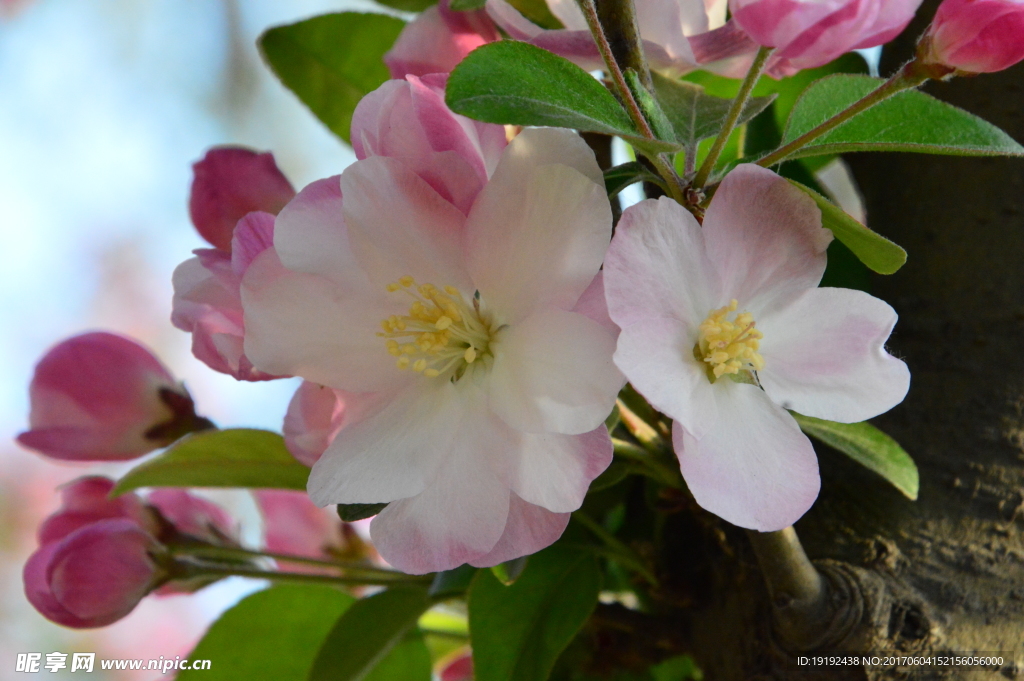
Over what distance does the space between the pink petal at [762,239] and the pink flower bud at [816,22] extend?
0.20 ft

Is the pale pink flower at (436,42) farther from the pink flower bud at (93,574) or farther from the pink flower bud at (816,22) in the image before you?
the pink flower bud at (93,574)

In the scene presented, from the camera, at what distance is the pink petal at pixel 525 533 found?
1.08 feet

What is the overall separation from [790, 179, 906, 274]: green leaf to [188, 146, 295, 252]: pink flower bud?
293 millimetres

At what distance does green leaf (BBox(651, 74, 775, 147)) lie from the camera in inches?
14.4

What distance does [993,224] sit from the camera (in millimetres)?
571

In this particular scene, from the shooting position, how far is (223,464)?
0.56m

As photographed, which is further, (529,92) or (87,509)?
(87,509)

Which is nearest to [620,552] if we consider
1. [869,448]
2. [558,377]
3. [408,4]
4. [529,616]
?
[529,616]

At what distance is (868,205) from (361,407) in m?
0.47

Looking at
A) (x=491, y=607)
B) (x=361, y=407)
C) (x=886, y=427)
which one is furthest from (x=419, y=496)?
(x=886, y=427)

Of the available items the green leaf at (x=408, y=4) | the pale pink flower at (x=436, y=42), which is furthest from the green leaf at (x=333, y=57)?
the pale pink flower at (x=436, y=42)

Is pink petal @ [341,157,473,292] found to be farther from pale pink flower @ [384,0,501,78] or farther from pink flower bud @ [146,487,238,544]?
pink flower bud @ [146,487,238,544]

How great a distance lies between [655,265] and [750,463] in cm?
8

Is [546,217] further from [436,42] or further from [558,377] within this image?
[436,42]
